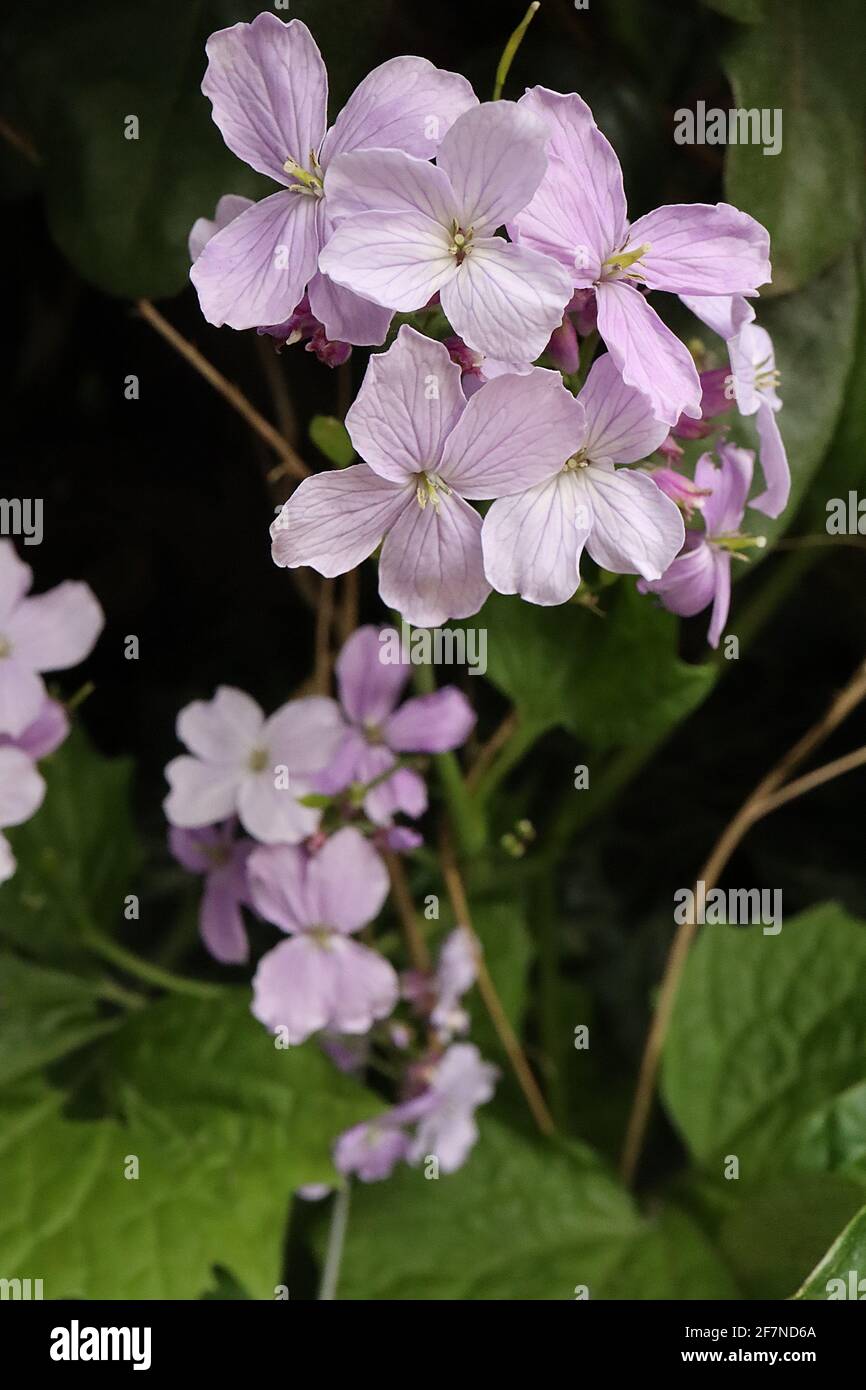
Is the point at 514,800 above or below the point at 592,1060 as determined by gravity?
above

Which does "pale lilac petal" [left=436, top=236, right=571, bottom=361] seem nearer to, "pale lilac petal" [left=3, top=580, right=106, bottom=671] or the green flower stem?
"pale lilac petal" [left=3, top=580, right=106, bottom=671]

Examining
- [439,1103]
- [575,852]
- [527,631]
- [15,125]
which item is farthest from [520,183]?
[575,852]

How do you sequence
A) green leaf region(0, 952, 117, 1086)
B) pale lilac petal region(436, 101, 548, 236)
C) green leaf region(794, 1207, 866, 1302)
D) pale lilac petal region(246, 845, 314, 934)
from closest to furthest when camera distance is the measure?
pale lilac petal region(436, 101, 548, 236)
green leaf region(794, 1207, 866, 1302)
pale lilac petal region(246, 845, 314, 934)
green leaf region(0, 952, 117, 1086)

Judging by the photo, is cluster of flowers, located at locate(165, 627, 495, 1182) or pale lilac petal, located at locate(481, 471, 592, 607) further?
cluster of flowers, located at locate(165, 627, 495, 1182)

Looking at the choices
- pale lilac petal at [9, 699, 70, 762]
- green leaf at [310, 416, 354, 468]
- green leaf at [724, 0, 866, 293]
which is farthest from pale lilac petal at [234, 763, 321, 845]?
green leaf at [724, 0, 866, 293]

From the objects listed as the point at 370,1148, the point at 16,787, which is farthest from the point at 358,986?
the point at 16,787

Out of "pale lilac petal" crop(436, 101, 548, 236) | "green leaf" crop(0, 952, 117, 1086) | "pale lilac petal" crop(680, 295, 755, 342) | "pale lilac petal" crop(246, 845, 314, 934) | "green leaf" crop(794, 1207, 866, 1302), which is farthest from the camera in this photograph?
"green leaf" crop(0, 952, 117, 1086)

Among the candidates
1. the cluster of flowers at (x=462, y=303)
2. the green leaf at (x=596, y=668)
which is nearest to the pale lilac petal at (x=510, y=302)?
the cluster of flowers at (x=462, y=303)

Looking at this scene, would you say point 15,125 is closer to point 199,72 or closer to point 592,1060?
point 199,72
